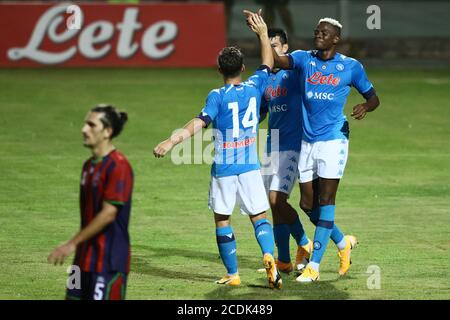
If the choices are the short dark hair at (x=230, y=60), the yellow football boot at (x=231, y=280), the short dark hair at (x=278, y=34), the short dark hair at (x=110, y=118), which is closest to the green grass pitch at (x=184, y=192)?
the yellow football boot at (x=231, y=280)

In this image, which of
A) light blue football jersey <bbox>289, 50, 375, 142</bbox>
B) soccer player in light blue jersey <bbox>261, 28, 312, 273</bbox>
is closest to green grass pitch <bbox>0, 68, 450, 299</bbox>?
soccer player in light blue jersey <bbox>261, 28, 312, 273</bbox>

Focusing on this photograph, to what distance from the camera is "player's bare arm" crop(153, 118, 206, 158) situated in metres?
9.95

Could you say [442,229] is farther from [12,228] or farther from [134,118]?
[134,118]

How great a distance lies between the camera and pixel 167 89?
26.2 m

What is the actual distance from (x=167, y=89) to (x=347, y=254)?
14721 mm

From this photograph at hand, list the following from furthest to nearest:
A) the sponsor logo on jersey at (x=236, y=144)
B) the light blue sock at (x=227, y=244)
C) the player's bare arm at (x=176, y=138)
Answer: the light blue sock at (x=227, y=244) < the sponsor logo on jersey at (x=236, y=144) < the player's bare arm at (x=176, y=138)

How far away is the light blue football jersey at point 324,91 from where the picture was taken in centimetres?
1159

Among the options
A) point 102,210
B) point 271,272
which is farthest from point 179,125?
point 102,210

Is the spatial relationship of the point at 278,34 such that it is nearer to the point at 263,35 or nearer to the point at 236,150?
the point at 263,35

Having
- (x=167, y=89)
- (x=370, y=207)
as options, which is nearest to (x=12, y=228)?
(x=370, y=207)

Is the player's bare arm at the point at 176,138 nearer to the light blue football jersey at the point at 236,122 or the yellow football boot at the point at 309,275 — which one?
the light blue football jersey at the point at 236,122

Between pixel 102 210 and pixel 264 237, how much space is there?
308 centimetres

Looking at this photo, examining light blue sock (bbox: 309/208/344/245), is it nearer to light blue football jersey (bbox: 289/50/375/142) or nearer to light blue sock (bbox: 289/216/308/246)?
light blue sock (bbox: 289/216/308/246)

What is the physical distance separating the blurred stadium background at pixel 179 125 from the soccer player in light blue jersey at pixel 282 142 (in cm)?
57
